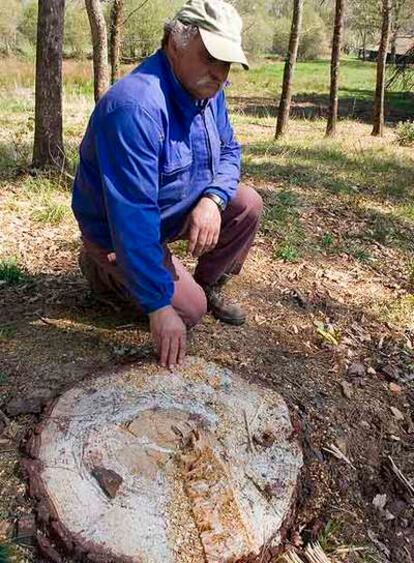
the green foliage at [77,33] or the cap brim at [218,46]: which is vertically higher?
the green foliage at [77,33]

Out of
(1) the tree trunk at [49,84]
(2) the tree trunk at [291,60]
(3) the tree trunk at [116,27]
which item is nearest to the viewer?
(1) the tree trunk at [49,84]

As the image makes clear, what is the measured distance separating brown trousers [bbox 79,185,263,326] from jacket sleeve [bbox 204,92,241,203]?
0.17m

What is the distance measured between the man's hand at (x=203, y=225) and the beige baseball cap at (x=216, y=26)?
64 centimetres

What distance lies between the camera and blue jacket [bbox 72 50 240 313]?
1.96 meters

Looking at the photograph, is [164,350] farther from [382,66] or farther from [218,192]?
[382,66]

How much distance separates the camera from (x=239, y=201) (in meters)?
2.74

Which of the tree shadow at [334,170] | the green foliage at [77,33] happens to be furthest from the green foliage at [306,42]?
the tree shadow at [334,170]

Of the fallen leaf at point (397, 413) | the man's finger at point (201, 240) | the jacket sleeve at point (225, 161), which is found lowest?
the fallen leaf at point (397, 413)

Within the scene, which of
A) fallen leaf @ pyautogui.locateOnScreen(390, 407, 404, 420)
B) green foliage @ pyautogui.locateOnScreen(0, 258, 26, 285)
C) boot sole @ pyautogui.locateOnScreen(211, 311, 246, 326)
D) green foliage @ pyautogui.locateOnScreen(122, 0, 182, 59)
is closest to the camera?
fallen leaf @ pyautogui.locateOnScreen(390, 407, 404, 420)

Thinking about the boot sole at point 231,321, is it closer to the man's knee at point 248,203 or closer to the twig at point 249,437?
the man's knee at point 248,203

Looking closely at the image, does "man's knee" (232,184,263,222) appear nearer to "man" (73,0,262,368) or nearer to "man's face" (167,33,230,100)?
"man" (73,0,262,368)

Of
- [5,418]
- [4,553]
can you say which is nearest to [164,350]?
[5,418]

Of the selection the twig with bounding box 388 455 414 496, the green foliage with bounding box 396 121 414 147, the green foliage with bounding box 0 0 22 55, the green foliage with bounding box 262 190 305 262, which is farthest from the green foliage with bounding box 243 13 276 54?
the twig with bounding box 388 455 414 496

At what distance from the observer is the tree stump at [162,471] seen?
1.67 m
